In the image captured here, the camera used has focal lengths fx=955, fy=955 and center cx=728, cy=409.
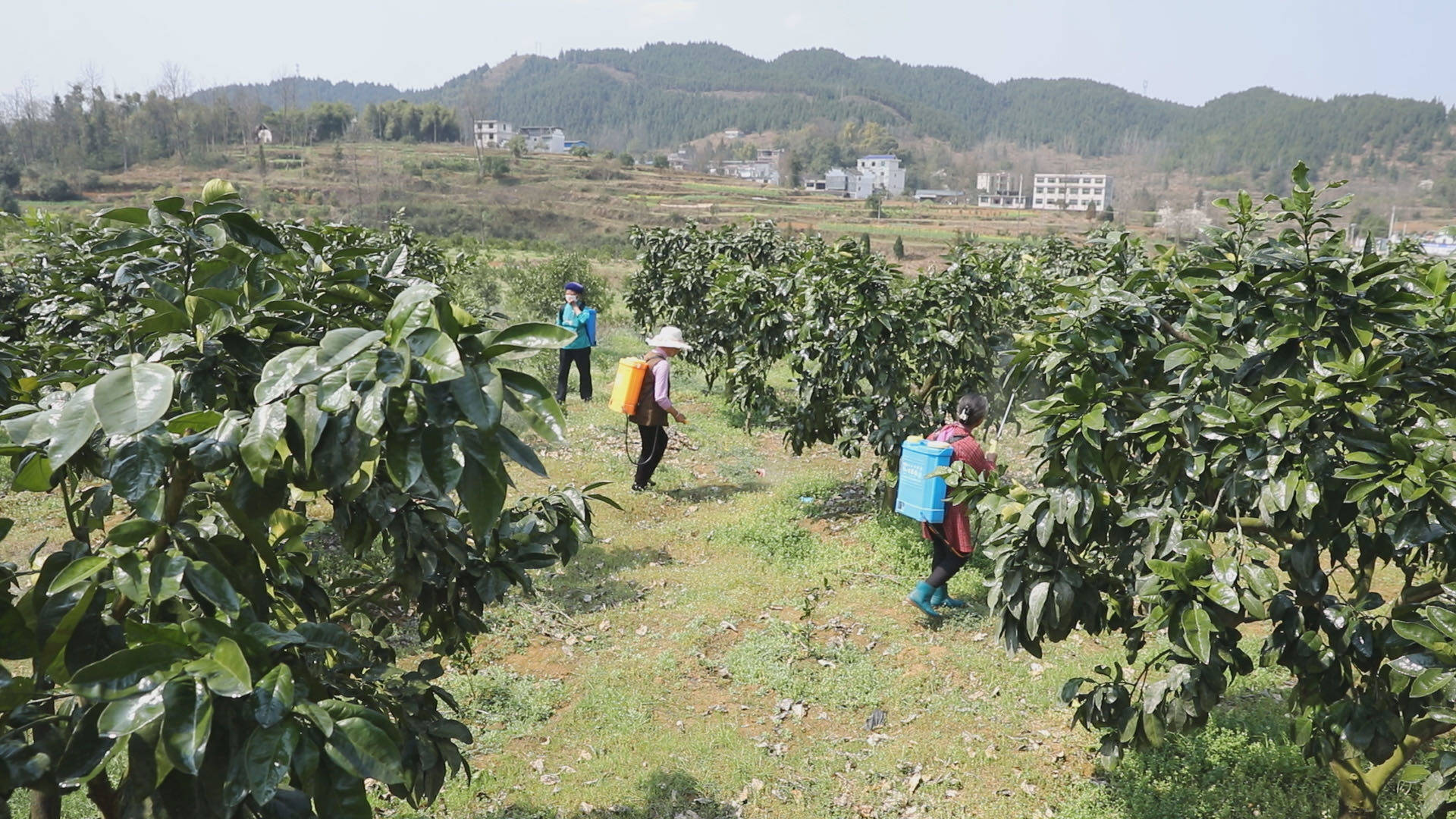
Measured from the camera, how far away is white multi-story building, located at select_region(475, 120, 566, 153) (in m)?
117

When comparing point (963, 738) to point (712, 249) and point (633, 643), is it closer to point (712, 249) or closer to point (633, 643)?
point (633, 643)

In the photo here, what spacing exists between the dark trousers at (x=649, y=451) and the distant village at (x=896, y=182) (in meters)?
95.9

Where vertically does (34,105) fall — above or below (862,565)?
above

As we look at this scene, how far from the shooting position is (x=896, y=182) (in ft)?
423

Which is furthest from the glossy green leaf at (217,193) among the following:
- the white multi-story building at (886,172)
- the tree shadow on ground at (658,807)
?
the white multi-story building at (886,172)

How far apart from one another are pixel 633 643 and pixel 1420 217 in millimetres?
111966

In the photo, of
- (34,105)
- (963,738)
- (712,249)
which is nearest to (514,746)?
(963,738)

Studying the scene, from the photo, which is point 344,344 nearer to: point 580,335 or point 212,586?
point 212,586

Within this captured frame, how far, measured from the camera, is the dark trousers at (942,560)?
237 inches

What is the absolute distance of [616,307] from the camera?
24016mm

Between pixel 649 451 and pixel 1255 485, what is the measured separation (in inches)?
247

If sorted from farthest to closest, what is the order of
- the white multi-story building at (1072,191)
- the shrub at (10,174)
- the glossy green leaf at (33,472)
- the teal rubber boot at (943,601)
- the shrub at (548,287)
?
1. the white multi-story building at (1072,191)
2. the shrub at (10,174)
3. the shrub at (548,287)
4. the teal rubber boot at (943,601)
5. the glossy green leaf at (33,472)

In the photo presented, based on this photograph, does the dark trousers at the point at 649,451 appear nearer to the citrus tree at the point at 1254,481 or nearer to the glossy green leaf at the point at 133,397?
the citrus tree at the point at 1254,481

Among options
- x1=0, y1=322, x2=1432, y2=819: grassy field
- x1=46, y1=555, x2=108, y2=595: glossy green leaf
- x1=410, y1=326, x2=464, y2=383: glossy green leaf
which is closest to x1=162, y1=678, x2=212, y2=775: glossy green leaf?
x1=46, y1=555, x2=108, y2=595: glossy green leaf
